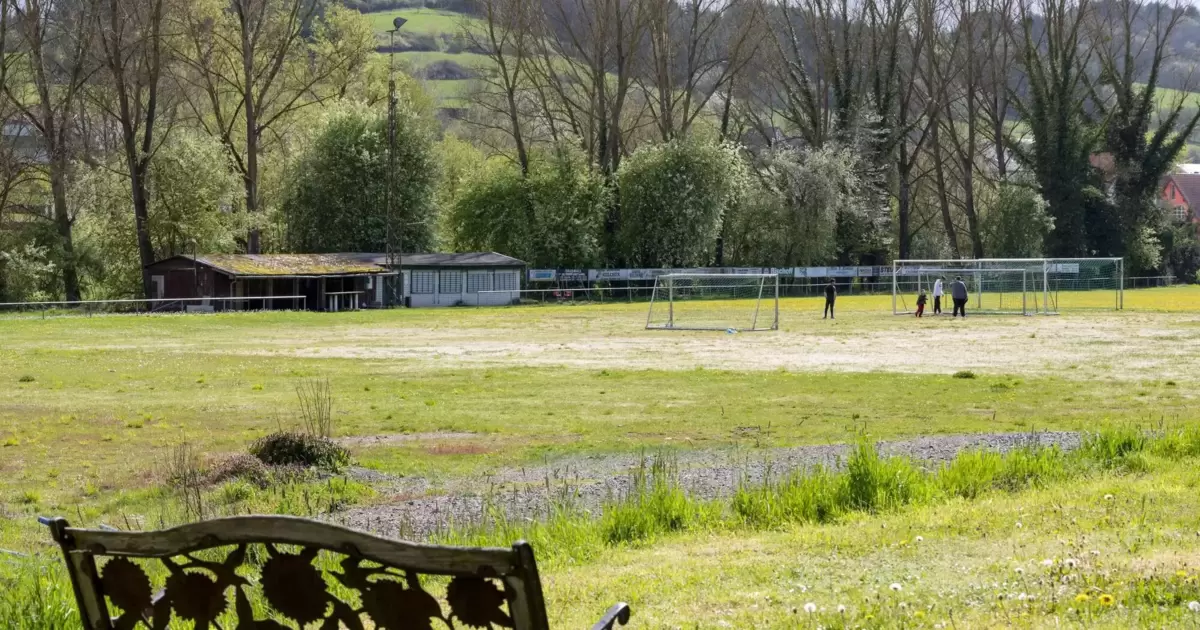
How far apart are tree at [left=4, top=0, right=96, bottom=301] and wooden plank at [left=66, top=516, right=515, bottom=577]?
68.1 meters

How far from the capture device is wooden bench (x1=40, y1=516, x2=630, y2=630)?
398 cm

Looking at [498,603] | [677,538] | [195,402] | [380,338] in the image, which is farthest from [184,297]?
[498,603]

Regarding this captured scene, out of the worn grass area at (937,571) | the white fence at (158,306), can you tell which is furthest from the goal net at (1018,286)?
the worn grass area at (937,571)

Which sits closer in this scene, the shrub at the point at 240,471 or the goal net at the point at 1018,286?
the shrub at the point at 240,471

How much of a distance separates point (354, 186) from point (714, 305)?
2373 centimetres

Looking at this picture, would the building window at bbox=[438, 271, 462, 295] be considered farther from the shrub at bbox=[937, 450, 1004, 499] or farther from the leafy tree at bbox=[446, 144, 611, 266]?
the shrub at bbox=[937, 450, 1004, 499]

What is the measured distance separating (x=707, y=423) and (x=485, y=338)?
970 inches

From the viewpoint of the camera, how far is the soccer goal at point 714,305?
52938 millimetres

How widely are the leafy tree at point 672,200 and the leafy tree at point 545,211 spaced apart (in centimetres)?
210

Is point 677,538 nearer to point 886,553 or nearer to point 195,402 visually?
point 886,553

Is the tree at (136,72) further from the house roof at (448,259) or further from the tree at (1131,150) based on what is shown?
the tree at (1131,150)

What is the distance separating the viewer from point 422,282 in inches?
2980

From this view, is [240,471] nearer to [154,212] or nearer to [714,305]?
[714,305]

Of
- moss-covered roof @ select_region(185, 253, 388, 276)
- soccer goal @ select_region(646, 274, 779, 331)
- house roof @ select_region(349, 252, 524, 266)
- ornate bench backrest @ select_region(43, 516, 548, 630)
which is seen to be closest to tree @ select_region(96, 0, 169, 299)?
moss-covered roof @ select_region(185, 253, 388, 276)
